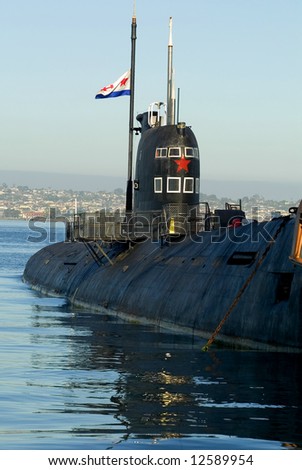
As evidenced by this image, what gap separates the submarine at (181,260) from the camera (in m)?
28.0

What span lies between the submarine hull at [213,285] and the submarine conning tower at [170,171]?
6.42 feet

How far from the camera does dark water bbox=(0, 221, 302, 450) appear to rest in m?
17.1

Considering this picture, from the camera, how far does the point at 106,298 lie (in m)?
41.7

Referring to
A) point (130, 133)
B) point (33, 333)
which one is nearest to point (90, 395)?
point (33, 333)

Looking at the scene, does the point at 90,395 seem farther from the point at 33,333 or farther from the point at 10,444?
the point at 33,333

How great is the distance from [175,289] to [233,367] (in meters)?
9.48

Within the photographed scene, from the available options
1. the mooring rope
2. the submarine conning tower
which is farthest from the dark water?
the submarine conning tower

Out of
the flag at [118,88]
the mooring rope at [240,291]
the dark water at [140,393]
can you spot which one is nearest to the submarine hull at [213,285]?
the mooring rope at [240,291]

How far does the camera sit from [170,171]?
43.8 metres

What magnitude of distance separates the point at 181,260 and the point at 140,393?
1551 cm

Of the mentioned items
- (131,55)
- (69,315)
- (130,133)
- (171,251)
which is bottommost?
(69,315)

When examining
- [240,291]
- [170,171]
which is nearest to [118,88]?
[170,171]

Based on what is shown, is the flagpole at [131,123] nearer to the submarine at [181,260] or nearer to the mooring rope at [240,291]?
the submarine at [181,260]

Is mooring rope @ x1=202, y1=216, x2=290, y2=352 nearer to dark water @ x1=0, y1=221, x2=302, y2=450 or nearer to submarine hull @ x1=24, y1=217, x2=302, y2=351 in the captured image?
submarine hull @ x1=24, y1=217, x2=302, y2=351
